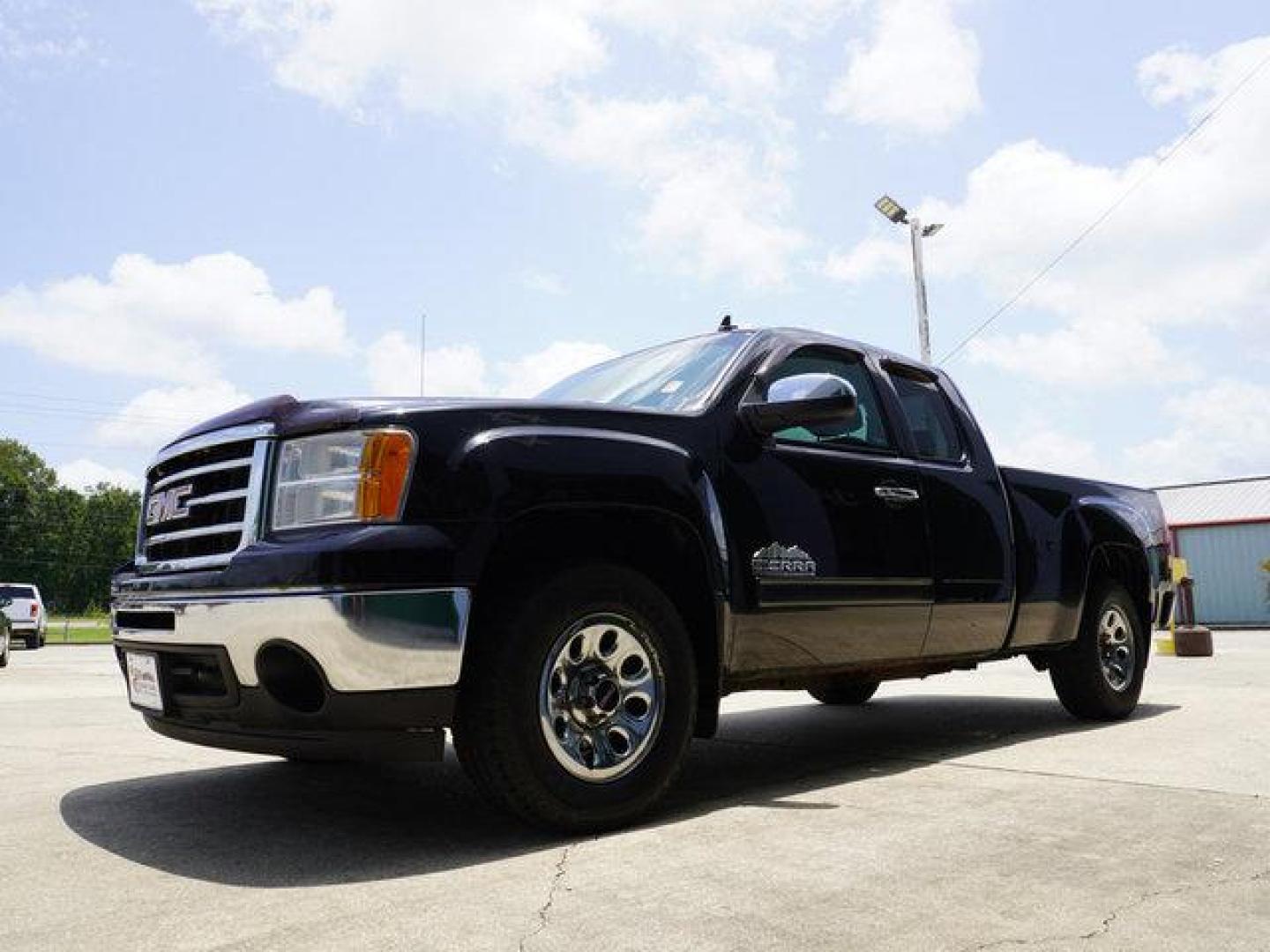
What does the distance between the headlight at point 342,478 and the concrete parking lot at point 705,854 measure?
38.3 inches

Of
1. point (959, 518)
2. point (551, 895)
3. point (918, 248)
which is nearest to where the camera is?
point (551, 895)

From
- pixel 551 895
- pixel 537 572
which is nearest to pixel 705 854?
pixel 551 895

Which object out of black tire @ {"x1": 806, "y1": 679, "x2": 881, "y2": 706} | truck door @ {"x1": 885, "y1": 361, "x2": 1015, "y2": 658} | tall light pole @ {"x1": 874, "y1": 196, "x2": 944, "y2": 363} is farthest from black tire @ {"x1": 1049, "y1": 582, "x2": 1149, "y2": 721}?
tall light pole @ {"x1": 874, "y1": 196, "x2": 944, "y2": 363}

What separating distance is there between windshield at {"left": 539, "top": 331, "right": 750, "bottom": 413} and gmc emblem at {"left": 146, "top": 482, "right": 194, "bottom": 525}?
145cm

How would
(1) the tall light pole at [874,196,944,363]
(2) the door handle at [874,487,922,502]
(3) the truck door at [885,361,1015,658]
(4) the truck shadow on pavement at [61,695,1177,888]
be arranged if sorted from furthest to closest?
(1) the tall light pole at [874,196,944,363] < (3) the truck door at [885,361,1015,658] < (2) the door handle at [874,487,922,502] < (4) the truck shadow on pavement at [61,695,1177,888]

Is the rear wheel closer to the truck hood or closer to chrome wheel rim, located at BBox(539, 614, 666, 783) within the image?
chrome wheel rim, located at BBox(539, 614, 666, 783)

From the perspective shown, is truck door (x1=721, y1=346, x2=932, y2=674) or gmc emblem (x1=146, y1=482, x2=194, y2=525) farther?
truck door (x1=721, y1=346, x2=932, y2=674)

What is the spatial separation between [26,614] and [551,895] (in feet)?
77.9

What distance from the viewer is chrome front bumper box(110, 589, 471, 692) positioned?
2.88 metres

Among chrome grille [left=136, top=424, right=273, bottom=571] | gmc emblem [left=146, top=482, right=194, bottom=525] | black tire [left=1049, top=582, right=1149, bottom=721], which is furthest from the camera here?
black tire [left=1049, top=582, right=1149, bottom=721]

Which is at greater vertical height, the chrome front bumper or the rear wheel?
the chrome front bumper

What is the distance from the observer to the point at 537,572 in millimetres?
3221

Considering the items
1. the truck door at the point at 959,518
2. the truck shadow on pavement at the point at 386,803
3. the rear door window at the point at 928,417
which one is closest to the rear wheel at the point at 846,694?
the truck shadow on pavement at the point at 386,803

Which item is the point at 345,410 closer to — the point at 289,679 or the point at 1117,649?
the point at 289,679
